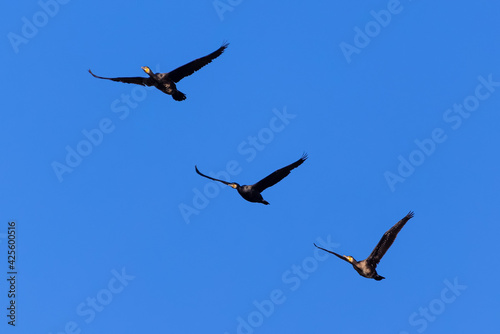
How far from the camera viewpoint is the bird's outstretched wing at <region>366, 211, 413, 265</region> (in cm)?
3478

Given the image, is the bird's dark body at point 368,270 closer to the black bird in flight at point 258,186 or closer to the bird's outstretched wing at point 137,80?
the black bird in flight at point 258,186

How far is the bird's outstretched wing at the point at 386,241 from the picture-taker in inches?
1369

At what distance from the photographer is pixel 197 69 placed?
37.2 meters

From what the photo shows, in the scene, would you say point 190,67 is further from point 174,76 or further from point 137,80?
point 137,80

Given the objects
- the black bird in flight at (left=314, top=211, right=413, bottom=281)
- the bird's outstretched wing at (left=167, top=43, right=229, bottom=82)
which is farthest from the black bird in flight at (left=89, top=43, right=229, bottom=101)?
the black bird in flight at (left=314, top=211, right=413, bottom=281)

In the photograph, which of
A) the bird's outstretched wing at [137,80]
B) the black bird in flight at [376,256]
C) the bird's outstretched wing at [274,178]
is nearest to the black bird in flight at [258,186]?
the bird's outstretched wing at [274,178]

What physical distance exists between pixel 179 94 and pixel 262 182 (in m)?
5.51

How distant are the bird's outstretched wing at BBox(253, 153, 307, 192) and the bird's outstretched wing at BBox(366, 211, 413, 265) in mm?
4899

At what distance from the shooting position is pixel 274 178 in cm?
3656

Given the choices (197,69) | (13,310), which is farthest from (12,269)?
(197,69)

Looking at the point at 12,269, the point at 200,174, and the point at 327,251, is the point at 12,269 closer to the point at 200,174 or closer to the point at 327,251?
the point at 200,174

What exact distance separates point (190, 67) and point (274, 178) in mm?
6291

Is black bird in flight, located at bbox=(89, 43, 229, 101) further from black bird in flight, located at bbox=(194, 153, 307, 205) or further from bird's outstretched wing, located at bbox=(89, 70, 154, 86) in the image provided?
black bird in flight, located at bbox=(194, 153, 307, 205)

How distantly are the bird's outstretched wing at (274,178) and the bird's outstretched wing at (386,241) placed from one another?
16.1 ft
